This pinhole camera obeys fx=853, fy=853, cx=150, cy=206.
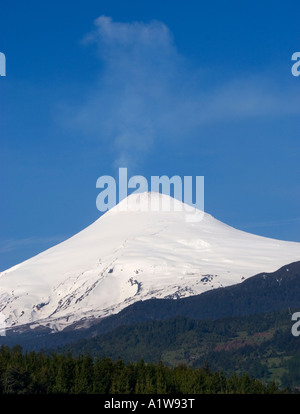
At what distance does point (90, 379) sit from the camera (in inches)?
4774

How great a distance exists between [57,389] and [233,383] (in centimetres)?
3384

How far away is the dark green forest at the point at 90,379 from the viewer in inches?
4363

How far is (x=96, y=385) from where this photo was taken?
119062mm

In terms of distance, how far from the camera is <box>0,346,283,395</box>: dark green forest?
364 ft
